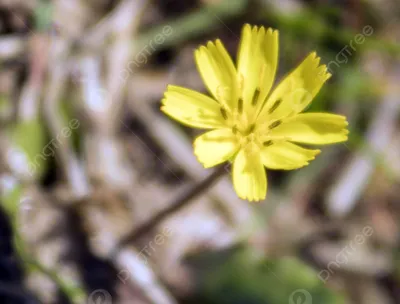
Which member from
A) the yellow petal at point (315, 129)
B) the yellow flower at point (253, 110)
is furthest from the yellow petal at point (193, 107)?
the yellow petal at point (315, 129)

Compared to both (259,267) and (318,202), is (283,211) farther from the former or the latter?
(259,267)

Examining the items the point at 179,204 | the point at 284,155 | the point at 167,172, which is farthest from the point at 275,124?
the point at 167,172

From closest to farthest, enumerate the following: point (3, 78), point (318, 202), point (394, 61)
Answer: point (3, 78)
point (318, 202)
point (394, 61)

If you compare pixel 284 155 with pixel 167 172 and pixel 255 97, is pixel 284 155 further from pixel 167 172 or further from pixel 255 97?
pixel 167 172

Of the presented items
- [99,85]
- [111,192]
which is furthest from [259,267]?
[99,85]

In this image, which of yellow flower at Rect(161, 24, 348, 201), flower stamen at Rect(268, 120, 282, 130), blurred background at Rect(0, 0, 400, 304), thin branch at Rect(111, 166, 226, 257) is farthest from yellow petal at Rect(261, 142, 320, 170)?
blurred background at Rect(0, 0, 400, 304)

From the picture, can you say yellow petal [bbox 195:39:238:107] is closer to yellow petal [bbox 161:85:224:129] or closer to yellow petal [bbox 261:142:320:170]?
yellow petal [bbox 161:85:224:129]

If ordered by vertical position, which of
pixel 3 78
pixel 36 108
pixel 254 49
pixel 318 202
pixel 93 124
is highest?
pixel 3 78
